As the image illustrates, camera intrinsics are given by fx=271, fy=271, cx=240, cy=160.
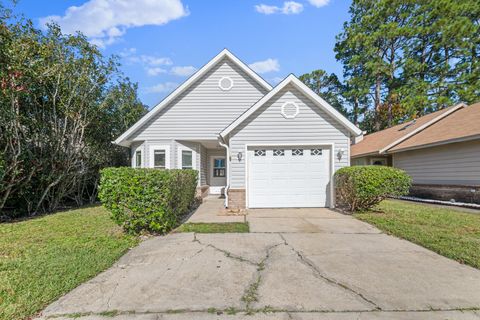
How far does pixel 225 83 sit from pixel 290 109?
5117 millimetres

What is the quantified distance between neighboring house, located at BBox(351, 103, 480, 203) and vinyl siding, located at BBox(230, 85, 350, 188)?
546cm

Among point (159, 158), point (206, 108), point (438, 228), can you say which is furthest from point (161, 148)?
point (438, 228)

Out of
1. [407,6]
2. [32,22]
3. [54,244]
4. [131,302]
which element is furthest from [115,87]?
[407,6]

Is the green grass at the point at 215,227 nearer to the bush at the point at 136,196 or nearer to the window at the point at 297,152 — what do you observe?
the bush at the point at 136,196

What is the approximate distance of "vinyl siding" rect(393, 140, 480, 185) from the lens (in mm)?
11000

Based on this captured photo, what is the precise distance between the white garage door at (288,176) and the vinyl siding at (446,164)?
20.5 ft

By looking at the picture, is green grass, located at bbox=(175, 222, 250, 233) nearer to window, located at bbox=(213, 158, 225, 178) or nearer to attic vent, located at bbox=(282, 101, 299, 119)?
attic vent, located at bbox=(282, 101, 299, 119)

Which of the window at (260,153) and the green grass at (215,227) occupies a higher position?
the window at (260,153)

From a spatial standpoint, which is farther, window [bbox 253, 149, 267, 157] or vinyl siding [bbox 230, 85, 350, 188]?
window [bbox 253, 149, 267, 157]

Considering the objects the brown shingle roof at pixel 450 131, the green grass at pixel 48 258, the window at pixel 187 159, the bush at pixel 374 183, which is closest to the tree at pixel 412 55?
the brown shingle roof at pixel 450 131

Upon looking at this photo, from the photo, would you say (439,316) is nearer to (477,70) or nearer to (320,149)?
(320,149)

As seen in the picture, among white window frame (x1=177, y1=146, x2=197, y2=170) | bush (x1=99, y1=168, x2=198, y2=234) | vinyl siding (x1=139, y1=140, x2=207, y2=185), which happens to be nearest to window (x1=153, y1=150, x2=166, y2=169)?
vinyl siding (x1=139, y1=140, x2=207, y2=185)

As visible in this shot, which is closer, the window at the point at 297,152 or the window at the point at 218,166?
the window at the point at 297,152

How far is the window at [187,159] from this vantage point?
13.7 meters
